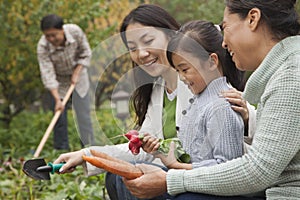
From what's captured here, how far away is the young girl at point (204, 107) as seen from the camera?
203 cm

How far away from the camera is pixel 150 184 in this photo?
2.08 metres

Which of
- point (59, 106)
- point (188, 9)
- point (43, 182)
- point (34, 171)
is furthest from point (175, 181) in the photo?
point (188, 9)

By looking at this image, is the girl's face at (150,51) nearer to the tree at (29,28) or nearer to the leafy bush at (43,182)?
the leafy bush at (43,182)

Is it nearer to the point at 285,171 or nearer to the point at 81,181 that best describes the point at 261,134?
the point at 285,171

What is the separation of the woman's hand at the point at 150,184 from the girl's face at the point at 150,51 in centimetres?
36

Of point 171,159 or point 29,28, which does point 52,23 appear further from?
point 171,159

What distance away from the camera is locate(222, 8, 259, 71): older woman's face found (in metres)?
1.89

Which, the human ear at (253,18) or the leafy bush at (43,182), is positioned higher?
the human ear at (253,18)

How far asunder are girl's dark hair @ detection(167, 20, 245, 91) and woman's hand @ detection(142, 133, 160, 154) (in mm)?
266

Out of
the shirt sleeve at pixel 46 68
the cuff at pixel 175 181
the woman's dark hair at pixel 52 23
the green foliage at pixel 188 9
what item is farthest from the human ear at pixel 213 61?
the shirt sleeve at pixel 46 68

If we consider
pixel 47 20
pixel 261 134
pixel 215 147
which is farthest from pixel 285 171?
pixel 47 20

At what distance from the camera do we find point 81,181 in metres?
4.40

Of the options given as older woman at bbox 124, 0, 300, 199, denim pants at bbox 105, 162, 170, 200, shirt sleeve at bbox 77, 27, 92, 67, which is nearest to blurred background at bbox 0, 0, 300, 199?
shirt sleeve at bbox 77, 27, 92, 67

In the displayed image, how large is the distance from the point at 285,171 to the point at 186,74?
47cm
